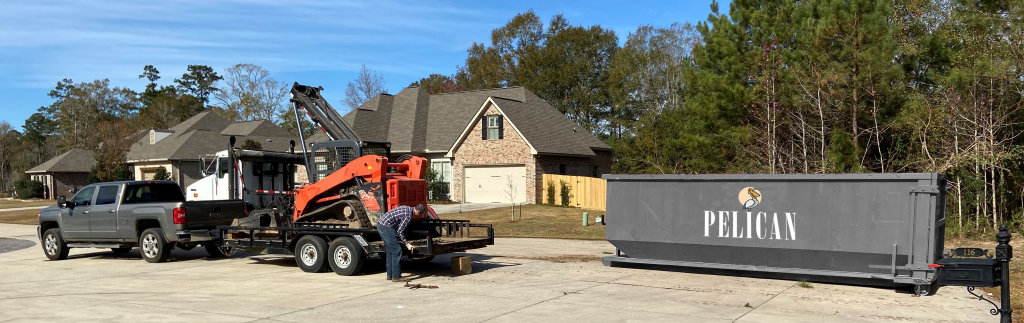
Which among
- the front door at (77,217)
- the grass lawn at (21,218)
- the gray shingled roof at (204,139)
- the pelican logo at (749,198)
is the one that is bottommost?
the grass lawn at (21,218)

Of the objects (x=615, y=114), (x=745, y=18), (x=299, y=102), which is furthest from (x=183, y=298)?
(x=615, y=114)

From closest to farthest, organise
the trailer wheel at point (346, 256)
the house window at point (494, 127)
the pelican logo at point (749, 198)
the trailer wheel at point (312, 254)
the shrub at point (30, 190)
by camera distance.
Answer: the pelican logo at point (749, 198) < the trailer wheel at point (346, 256) < the trailer wheel at point (312, 254) < the house window at point (494, 127) < the shrub at point (30, 190)

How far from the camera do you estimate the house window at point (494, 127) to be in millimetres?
34875

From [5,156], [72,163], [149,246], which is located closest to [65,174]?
[72,163]

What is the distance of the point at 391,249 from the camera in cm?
1205

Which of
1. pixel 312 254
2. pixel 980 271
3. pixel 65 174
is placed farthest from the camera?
pixel 65 174

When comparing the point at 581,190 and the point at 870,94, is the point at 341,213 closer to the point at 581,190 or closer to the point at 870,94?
the point at 870,94

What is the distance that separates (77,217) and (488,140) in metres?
20.7

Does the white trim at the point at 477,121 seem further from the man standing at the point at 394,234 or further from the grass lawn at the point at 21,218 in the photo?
the man standing at the point at 394,234

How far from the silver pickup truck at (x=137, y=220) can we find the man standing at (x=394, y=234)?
421cm

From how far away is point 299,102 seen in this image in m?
16.4

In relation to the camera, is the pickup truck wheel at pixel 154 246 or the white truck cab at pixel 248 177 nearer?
the pickup truck wheel at pixel 154 246

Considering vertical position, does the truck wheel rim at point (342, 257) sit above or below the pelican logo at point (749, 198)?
below

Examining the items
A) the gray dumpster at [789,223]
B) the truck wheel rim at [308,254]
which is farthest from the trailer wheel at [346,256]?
the gray dumpster at [789,223]
